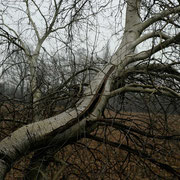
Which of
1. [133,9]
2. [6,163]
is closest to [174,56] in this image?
[133,9]

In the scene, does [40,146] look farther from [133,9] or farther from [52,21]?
[52,21]

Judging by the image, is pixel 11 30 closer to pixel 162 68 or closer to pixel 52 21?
pixel 52 21

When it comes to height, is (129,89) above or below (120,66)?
below

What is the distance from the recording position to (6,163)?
1.17 metres

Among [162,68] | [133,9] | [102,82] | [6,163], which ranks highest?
[133,9]

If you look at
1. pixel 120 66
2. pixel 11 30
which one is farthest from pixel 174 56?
pixel 11 30

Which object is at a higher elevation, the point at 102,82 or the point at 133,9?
the point at 133,9

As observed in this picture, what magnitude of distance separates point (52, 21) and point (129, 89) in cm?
470

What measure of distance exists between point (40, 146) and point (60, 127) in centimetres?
25

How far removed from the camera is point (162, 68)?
2.36 m

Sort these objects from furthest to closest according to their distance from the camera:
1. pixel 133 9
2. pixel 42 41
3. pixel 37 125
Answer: pixel 42 41, pixel 133 9, pixel 37 125

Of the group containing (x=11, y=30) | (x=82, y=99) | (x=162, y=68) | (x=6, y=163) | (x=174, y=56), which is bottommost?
(x=6, y=163)

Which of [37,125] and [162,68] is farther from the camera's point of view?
[162,68]

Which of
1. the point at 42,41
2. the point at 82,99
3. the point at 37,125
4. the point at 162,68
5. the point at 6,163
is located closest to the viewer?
the point at 6,163
